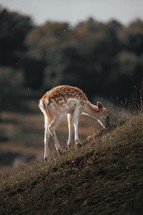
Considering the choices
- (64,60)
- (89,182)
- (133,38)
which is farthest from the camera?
(133,38)

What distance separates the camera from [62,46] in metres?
61.3

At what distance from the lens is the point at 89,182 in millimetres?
8664

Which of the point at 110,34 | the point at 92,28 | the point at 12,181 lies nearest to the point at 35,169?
the point at 12,181

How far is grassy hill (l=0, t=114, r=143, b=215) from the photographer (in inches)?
304

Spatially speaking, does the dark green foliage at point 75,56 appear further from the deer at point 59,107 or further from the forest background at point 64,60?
the deer at point 59,107

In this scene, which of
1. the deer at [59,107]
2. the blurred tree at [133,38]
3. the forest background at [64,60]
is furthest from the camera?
the blurred tree at [133,38]

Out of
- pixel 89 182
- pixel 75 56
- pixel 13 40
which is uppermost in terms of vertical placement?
pixel 13 40

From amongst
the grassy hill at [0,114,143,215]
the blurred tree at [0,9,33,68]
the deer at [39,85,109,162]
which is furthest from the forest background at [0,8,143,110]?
the grassy hill at [0,114,143,215]

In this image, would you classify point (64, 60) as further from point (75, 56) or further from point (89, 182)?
point (89, 182)

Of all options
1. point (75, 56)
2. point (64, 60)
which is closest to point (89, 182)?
point (64, 60)

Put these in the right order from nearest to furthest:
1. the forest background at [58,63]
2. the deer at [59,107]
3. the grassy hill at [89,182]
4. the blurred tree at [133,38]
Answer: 1. the grassy hill at [89,182]
2. the deer at [59,107]
3. the forest background at [58,63]
4. the blurred tree at [133,38]

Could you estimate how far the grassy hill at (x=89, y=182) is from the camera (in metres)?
7.72

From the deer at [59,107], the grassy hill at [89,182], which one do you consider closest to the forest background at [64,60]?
the deer at [59,107]

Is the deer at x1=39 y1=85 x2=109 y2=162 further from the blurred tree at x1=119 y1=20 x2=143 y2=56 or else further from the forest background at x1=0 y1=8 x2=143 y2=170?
the blurred tree at x1=119 y1=20 x2=143 y2=56
